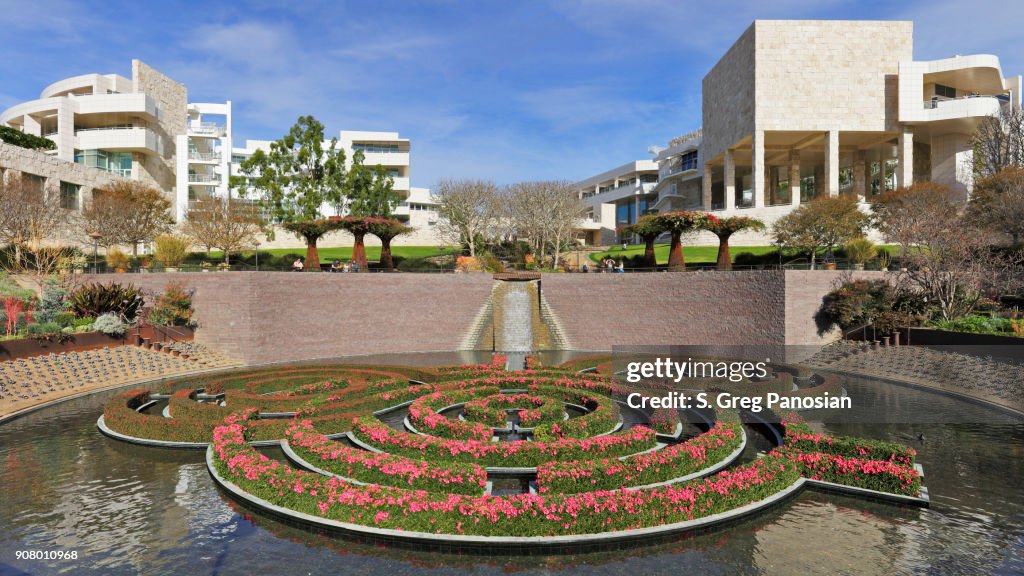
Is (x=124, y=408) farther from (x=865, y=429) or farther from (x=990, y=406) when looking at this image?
(x=990, y=406)

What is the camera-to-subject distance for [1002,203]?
40.1m

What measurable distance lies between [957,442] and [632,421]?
1017cm

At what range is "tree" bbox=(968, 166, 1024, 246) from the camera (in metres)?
38.8

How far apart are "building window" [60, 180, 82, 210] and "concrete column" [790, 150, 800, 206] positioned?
250 feet

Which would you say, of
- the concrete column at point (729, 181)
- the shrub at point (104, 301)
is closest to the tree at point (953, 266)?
the concrete column at point (729, 181)

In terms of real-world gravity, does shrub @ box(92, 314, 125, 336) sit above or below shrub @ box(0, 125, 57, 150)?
below

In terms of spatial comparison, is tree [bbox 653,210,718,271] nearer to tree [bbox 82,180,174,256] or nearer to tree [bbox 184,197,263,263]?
tree [bbox 184,197,263,263]

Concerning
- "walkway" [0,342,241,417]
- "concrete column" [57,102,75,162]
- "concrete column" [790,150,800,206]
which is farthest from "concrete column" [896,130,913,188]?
"concrete column" [57,102,75,162]

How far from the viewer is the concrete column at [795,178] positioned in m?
65.3

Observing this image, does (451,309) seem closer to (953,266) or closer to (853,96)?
(953,266)

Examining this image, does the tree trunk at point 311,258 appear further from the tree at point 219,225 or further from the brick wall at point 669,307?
the brick wall at point 669,307

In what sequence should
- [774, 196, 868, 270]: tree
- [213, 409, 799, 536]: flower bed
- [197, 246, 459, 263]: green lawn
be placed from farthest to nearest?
[197, 246, 459, 263]: green lawn < [774, 196, 868, 270]: tree < [213, 409, 799, 536]: flower bed

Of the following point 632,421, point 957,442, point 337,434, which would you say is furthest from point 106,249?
point 957,442

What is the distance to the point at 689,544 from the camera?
37.9 feet
